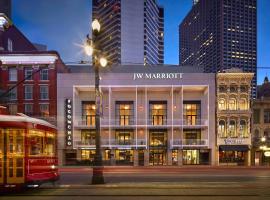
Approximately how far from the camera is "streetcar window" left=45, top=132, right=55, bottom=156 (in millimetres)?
18181

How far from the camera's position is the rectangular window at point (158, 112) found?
50566 millimetres

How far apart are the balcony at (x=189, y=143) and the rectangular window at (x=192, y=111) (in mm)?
2439

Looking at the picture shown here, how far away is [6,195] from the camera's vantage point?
54.1ft

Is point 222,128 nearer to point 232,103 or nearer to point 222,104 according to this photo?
point 222,104

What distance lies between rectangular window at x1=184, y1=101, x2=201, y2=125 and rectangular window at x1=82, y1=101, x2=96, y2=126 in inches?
467

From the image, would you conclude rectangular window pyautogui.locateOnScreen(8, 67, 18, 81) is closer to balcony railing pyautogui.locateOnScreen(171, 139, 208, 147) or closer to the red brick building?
the red brick building

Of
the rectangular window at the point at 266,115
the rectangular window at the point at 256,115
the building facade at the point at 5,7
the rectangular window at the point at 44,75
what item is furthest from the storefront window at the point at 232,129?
the building facade at the point at 5,7

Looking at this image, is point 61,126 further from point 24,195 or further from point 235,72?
point 24,195

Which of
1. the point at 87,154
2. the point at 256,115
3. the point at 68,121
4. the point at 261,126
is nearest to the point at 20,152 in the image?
the point at 68,121

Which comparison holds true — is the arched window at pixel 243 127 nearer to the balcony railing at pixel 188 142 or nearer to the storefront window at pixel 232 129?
the storefront window at pixel 232 129

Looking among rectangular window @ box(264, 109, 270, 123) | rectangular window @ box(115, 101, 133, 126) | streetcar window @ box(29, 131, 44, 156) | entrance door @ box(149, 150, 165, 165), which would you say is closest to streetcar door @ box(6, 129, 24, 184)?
streetcar window @ box(29, 131, 44, 156)

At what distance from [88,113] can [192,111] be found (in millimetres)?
13417

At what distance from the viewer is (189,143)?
4938 cm

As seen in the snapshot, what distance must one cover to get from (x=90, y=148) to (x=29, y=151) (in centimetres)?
3259
